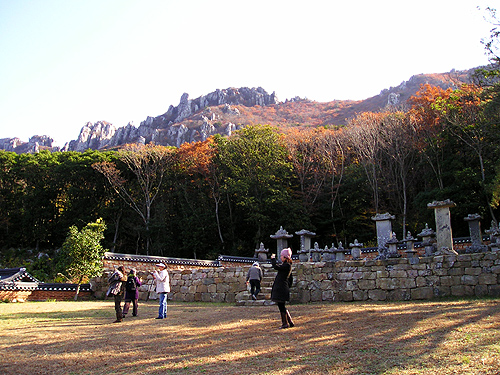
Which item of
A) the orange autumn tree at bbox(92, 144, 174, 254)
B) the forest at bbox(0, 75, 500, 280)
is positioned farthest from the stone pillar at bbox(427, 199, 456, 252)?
the orange autumn tree at bbox(92, 144, 174, 254)

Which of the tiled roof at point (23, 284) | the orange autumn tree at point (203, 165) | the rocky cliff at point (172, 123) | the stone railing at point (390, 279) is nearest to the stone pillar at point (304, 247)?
the stone railing at point (390, 279)

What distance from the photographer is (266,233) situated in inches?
1093

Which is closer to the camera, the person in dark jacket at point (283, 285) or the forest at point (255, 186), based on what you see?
the person in dark jacket at point (283, 285)

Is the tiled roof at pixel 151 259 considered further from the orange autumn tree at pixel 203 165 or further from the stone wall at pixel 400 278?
the stone wall at pixel 400 278

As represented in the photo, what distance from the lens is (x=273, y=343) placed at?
6.37m

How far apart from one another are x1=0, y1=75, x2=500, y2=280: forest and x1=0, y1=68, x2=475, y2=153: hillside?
101 feet

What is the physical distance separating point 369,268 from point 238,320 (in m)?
4.56

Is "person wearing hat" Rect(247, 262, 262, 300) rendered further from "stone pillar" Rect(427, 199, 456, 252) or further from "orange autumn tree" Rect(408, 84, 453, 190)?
"orange autumn tree" Rect(408, 84, 453, 190)

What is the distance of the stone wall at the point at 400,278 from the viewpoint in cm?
1026

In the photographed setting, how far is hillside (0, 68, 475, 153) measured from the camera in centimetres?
6581

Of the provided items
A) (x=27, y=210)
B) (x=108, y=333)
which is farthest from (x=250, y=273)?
(x=27, y=210)

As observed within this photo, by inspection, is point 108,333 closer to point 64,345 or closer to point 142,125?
point 64,345

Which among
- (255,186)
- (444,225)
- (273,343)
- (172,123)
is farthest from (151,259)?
(172,123)

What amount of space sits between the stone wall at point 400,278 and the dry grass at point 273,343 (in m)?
1.14
